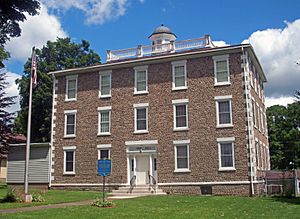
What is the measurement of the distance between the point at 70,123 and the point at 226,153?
12066mm

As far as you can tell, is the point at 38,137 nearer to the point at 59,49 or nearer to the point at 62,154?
the point at 59,49

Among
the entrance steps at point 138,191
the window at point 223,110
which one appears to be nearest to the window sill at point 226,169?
the window at point 223,110

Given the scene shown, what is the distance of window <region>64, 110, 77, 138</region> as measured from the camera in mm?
29469

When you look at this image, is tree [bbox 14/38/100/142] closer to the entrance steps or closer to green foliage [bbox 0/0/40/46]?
the entrance steps

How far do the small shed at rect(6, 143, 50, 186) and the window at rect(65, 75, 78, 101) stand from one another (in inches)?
157

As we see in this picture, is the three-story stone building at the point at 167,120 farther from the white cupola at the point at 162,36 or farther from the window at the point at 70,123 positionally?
the white cupola at the point at 162,36

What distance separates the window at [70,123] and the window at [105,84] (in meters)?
2.57

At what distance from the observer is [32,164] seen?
29797 mm

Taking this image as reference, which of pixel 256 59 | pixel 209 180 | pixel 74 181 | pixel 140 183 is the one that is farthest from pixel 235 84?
pixel 74 181

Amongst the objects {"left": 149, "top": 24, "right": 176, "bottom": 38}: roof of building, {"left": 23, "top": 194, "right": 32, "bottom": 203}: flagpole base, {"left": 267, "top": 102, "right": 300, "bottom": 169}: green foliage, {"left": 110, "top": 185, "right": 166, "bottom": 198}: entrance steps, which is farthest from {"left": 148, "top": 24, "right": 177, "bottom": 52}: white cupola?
{"left": 23, "top": 194, "right": 32, "bottom": 203}: flagpole base

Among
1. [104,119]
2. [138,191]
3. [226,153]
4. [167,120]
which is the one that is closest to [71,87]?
[104,119]

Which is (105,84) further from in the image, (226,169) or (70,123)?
(226,169)

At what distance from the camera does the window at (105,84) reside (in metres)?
29.0

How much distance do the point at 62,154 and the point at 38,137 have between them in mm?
16420
